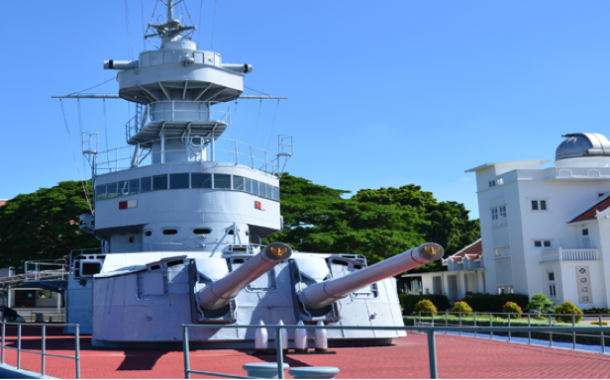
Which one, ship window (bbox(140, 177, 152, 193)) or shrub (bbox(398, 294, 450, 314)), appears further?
shrub (bbox(398, 294, 450, 314))

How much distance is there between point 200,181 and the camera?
23031mm

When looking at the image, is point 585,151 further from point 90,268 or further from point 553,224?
point 90,268

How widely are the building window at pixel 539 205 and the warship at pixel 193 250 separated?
22.6m

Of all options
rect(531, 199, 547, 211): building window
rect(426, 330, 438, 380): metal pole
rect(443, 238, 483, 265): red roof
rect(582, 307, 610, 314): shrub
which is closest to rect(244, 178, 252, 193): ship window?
rect(426, 330, 438, 380): metal pole

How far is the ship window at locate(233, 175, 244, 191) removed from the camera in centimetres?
2344

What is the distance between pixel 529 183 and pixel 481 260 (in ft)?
23.0


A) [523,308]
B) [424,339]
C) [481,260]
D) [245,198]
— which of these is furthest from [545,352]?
[481,260]

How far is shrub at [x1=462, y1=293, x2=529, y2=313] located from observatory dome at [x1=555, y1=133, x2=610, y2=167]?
36.0 ft

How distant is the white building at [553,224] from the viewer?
40.8m

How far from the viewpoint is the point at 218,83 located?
25812mm

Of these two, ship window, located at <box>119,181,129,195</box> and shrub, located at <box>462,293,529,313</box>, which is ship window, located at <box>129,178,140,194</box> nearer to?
ship window, located at <box>119,181,129,195</box>

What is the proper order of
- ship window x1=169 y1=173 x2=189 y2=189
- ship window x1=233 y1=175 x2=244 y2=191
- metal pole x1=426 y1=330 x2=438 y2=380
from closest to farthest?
metal pole x1=426 y1=330 x2=438 y2=380 < ship window x1=169 y1=173 x2=189 y2=189 < ship window x1=233 y1=175 x2=244 y2=191

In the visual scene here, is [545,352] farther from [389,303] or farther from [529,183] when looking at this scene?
[529,183]

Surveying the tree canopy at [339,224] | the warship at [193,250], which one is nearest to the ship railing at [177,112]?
the warship at [193,250]
